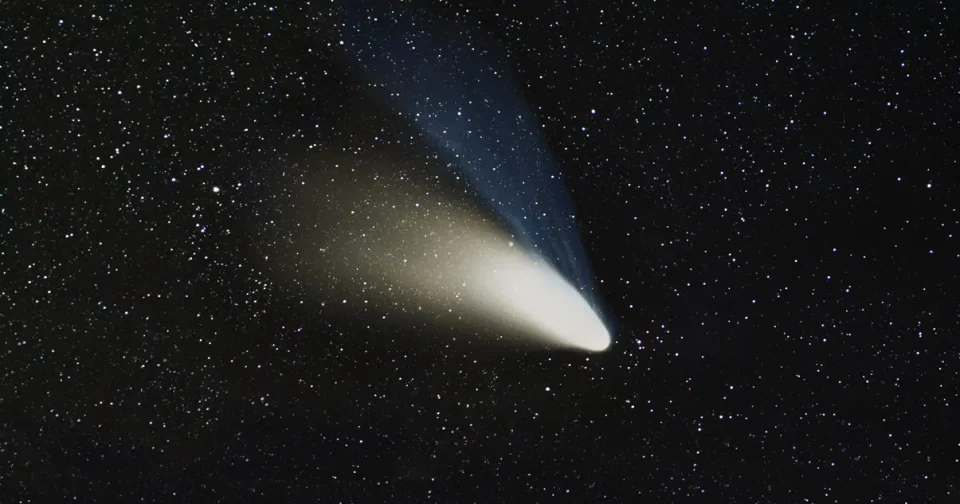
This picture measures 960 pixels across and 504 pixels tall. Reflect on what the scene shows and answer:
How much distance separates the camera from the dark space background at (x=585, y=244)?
0.37 metres

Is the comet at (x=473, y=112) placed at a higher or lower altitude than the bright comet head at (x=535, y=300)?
higher

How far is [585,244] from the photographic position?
1.24ft

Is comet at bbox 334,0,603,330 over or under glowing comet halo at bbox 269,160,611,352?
over

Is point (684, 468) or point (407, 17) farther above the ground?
point (407, 17)

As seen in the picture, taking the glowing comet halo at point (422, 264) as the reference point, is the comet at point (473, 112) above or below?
above

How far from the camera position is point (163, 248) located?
38cm

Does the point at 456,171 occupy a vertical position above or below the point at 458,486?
above

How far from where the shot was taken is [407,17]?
1.22ft

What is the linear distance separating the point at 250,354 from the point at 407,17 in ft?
0.78

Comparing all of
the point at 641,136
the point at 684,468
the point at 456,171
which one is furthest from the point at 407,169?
the point at 684,468

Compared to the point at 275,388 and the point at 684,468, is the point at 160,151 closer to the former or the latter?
the point at 275,388

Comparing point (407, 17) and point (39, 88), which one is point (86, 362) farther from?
point (407, 17)

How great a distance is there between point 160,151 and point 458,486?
0.95 ft

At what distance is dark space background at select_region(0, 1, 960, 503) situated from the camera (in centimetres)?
37
